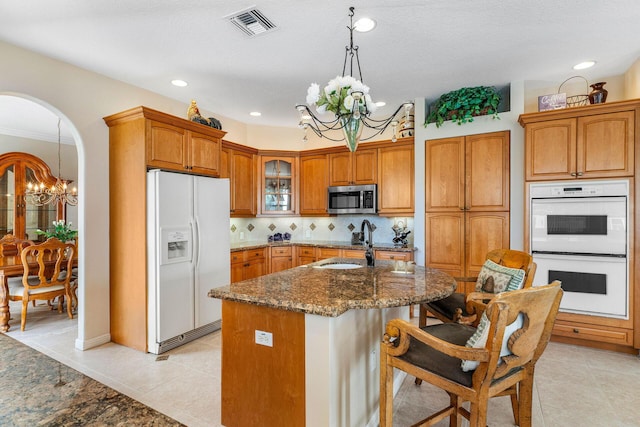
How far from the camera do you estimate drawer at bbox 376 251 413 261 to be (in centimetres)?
421

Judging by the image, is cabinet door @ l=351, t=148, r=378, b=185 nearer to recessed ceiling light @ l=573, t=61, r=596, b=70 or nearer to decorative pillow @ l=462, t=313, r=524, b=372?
recessed ceiling light @ l=573, t=61, r=596, b=70

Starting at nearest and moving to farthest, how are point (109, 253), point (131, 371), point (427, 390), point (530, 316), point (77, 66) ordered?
point (530, 316)
point (427, 390)
point (131, 371)
point (77, 66)
point (109, 253)

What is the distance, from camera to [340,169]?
16.2 feet

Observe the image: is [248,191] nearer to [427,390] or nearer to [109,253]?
[109,253]

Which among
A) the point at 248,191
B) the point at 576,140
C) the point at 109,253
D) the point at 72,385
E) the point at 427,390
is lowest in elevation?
the point at 427,390

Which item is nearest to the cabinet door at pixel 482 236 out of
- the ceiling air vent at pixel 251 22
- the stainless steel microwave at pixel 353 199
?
the stainless steel microwave at pixel 353 199

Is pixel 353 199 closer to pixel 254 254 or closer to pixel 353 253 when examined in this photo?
pixel 353 253

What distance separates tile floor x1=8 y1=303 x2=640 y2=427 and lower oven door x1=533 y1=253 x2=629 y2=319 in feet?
1.40

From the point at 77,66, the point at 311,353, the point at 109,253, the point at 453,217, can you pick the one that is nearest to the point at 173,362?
the point at 109,253

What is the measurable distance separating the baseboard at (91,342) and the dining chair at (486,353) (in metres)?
3.04

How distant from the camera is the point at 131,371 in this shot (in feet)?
9.00

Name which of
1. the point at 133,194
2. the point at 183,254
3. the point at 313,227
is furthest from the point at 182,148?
the point at 313,227

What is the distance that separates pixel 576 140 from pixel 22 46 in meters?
5.20

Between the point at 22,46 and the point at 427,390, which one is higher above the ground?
the point at 22,46
